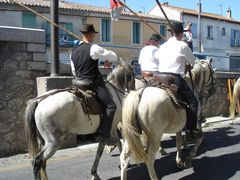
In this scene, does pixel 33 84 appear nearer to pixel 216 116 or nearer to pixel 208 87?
pixel 208 87

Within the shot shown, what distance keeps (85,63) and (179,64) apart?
1573 mm

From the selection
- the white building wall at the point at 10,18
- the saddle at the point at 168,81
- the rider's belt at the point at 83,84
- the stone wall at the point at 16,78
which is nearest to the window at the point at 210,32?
the white building wall at the point at 10,18

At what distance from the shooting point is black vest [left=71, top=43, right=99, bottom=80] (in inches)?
252

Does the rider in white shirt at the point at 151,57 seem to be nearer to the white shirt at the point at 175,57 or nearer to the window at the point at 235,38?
the white shirt at the point at 175,57

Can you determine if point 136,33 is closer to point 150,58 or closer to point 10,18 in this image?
point 10,18

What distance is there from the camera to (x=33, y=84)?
921 centimetres

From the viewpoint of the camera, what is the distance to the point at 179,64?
6.63 m

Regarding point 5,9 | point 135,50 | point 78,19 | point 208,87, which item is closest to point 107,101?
point 208,87

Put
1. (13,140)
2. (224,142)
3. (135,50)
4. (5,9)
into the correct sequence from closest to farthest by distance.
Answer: (13,140) → (224,142) → (5,9) → (135,50)

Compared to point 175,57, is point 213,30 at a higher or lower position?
higher

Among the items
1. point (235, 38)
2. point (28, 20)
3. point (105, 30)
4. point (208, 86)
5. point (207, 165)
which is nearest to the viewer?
point (207, 165)

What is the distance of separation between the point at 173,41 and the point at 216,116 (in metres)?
8.71

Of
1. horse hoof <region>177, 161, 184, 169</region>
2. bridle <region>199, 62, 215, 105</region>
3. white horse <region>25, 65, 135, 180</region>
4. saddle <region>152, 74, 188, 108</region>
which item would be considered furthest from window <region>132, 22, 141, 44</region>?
white horse <region>25, 65, 135, 180</region>

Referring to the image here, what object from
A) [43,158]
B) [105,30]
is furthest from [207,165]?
[105,30]
